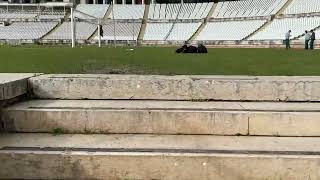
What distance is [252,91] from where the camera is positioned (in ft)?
21.4

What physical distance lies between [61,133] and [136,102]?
1.10m

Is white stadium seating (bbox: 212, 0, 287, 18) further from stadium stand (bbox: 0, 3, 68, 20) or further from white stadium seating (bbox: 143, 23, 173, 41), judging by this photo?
stadium stand (bbox: 0, 3, 68, 20)

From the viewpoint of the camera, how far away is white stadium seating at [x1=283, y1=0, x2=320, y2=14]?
5700 cm

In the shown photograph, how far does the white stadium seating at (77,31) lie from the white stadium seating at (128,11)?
22.0 ft

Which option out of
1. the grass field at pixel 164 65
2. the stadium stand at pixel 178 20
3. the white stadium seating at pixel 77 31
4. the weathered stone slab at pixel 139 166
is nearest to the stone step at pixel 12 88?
the weathered stone slab at pixel 139 166

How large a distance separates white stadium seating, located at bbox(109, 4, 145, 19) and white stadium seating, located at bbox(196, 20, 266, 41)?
46.6 ft

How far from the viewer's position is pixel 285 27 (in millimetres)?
55875

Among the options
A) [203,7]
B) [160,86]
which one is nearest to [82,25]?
[203,7]

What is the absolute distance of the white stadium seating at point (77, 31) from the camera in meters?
67.1

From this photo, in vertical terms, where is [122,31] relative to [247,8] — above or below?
below

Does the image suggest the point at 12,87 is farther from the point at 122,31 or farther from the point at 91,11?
the point at 91,11

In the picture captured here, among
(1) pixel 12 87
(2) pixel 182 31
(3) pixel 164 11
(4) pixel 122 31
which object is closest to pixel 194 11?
(3) pixel 164 11

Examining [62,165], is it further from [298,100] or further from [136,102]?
[298,100]

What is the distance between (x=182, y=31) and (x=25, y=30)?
22.3 meters
